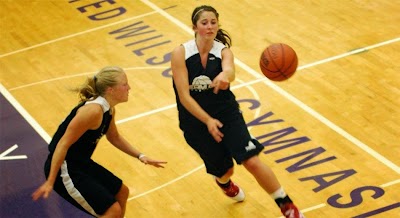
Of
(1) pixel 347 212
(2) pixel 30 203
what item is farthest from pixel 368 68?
(2) pixel 30 203

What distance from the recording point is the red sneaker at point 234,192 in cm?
722

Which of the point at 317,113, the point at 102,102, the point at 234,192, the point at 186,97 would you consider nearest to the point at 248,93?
the point at 317,113

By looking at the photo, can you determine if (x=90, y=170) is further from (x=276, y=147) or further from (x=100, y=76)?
(x=276, y=147)

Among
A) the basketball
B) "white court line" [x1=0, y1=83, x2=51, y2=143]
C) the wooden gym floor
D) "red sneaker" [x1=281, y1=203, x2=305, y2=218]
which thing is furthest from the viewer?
"white court line" [x1=0, y1=83, x2=51, y2=143]

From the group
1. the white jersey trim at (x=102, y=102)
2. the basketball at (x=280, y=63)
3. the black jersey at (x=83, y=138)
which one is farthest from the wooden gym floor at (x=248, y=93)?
the white jersey trim at (x=102, y=102)

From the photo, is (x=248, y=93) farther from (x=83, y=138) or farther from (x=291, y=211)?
(x=83, y=138)

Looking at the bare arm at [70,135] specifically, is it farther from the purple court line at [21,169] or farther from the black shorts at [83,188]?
the purple court line at [21,169]

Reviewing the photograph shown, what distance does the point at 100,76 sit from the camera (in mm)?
6043

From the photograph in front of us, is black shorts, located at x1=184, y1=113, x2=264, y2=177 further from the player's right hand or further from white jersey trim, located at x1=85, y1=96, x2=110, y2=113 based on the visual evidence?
white jersey trim, located at x1=85, y1=96, x2=110, y2=113

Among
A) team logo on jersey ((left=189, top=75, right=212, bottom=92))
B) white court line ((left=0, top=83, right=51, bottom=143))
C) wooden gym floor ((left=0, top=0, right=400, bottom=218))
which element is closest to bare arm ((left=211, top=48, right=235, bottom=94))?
team logo on jersey ((left=189, top=75, right=212, bottom=92))

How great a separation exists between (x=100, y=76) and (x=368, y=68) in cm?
466

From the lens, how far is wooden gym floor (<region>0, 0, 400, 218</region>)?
749cm

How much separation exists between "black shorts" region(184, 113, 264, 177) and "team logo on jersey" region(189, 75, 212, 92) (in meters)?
0.33

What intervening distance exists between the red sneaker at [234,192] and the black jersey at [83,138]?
1602 millimetres
